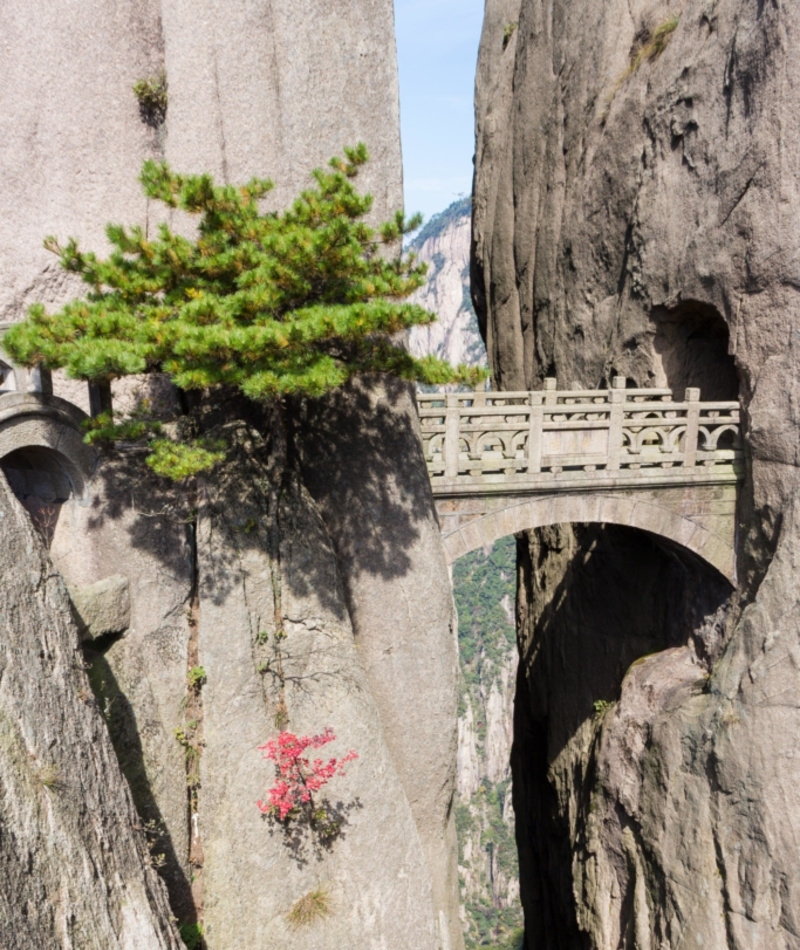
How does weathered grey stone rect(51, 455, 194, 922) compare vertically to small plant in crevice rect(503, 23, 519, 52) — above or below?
below

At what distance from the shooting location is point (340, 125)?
9.50m

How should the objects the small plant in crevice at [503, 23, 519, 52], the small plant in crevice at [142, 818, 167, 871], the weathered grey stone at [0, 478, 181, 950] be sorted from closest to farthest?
the weathered grey stone at [0, 478, 181, 950] < the small plant in crevice at [142, 818, 167, 871] < the small plant in crevice at [503, 23, 519, 52]

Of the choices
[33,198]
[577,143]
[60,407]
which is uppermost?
[577,143]

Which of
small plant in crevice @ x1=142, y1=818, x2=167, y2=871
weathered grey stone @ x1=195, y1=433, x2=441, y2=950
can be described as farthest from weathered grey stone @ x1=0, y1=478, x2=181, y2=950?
weathered grey stone @ x1=195, y1=433, x2=441, y2=950

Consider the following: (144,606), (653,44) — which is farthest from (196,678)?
(653,44)

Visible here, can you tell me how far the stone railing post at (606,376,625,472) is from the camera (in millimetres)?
10223

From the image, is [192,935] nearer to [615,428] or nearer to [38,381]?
[38,381]

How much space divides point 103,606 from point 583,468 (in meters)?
6.61

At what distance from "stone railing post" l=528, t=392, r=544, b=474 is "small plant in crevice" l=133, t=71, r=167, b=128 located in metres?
6.19

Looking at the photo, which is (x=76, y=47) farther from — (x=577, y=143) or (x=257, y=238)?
(x=577, y=143)

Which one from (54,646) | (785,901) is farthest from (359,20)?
(785,901)

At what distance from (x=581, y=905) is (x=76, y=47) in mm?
14898

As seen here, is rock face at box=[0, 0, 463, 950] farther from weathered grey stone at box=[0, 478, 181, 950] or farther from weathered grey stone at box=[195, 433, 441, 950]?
weathered grey stone at box=[0, 478, 181, 950]

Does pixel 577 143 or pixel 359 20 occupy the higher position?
pixel 577 143
